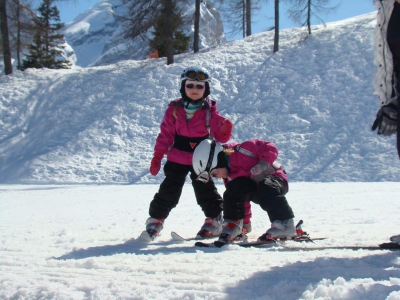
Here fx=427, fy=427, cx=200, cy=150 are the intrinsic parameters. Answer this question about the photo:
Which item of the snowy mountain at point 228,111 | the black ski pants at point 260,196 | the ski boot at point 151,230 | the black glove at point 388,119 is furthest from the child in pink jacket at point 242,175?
the snowy mountain at point 228,111

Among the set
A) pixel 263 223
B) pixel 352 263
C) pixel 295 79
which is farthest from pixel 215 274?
pixel 295 79

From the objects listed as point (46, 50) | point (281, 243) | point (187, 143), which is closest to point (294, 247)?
point (281, 243)

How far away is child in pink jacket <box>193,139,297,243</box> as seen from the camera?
3326mm

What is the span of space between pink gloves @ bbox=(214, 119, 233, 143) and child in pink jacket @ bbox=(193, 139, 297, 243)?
28cm

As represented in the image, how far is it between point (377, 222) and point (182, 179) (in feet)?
6.13

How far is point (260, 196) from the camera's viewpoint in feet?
11.0

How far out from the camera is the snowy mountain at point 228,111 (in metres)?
10.6

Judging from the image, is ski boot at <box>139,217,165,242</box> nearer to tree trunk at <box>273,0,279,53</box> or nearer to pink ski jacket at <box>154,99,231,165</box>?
pink ski jacket at <box>154,99,231,165</box>

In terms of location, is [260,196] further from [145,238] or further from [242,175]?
[145,238]

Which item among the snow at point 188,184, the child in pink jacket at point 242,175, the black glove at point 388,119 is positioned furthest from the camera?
the child in pink jacket at point 242,175

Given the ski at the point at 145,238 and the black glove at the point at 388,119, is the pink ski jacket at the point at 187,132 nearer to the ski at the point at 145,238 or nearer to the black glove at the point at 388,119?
the ski at the point at 145,238

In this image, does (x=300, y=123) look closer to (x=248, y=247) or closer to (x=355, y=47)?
(x=355, y=47)

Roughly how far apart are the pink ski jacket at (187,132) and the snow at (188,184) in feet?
2.64

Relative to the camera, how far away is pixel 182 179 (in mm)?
3996
